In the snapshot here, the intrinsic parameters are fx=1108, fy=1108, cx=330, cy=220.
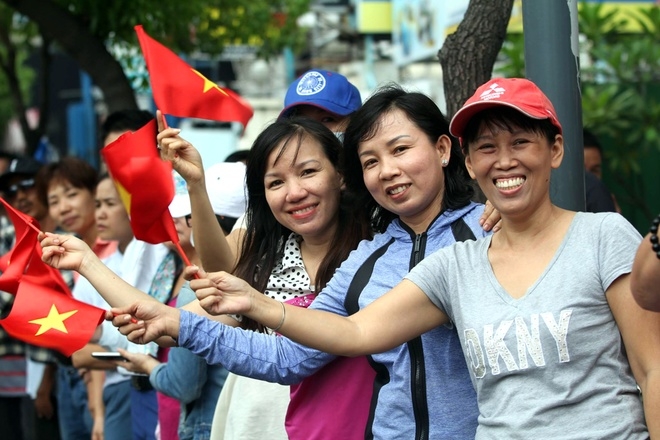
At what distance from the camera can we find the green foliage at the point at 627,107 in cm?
802

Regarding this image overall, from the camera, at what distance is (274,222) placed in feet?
13.0

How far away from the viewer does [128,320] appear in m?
3.21

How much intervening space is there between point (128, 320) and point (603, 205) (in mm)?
3030

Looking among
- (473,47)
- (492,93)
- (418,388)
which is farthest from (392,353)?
(473,47)

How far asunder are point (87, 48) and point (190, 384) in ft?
14.8

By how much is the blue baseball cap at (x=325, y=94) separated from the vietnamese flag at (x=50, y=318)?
121cm

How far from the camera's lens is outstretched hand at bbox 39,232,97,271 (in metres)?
3.47

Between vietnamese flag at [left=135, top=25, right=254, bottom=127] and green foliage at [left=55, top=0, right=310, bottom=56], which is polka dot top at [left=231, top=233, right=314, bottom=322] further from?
green foliage at [left=55, top=0, right=310, bottom=56]

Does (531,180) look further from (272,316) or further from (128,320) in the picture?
(128,320)

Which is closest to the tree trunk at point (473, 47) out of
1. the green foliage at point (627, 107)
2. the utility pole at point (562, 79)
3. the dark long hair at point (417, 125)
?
the utility pole at point (562, 79)

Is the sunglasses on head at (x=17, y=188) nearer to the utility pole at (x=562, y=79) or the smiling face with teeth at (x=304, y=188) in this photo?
the smiling face with teeth at (x=304, y=188)

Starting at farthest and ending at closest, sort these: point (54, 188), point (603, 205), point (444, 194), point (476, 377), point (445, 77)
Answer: point (54, 188) < point (603, 205) < point (445, 77) < point (444, 194) < point (476, 377)

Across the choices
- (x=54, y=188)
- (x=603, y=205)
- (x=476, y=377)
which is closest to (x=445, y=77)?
(x=603, y=205)

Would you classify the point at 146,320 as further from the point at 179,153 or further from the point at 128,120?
the point at 128,120
